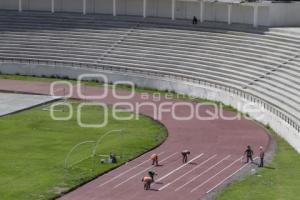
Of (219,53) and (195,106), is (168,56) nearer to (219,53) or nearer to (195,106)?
(219,53)

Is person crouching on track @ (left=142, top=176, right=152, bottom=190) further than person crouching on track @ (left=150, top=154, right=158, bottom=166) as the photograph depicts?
No

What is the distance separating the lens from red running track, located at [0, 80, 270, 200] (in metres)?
50.5

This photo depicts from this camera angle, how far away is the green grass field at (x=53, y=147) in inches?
2004

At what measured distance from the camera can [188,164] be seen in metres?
57.3

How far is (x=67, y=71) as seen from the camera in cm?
8888

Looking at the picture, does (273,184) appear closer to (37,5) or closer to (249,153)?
(249,153)

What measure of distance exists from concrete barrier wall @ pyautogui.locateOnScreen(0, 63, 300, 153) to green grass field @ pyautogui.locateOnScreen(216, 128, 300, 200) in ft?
10.1

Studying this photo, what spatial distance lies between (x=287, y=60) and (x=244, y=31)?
35.8 ft

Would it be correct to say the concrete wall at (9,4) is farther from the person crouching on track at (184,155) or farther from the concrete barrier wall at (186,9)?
the person crouching on track at (184,155)

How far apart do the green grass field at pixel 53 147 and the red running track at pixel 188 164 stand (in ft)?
3.69

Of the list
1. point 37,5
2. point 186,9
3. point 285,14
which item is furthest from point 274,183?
point 37,5

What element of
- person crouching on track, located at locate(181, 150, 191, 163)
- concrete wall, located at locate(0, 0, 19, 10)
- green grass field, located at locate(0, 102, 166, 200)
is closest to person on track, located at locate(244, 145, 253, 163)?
person crouching on track, located at locate(181, 150, 191, 163)

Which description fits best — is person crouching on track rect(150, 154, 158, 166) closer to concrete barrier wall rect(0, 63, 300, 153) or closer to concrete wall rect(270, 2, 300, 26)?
concrete barrier wall rect(0, 63, 300, 153)

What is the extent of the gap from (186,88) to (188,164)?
23.6 meters
